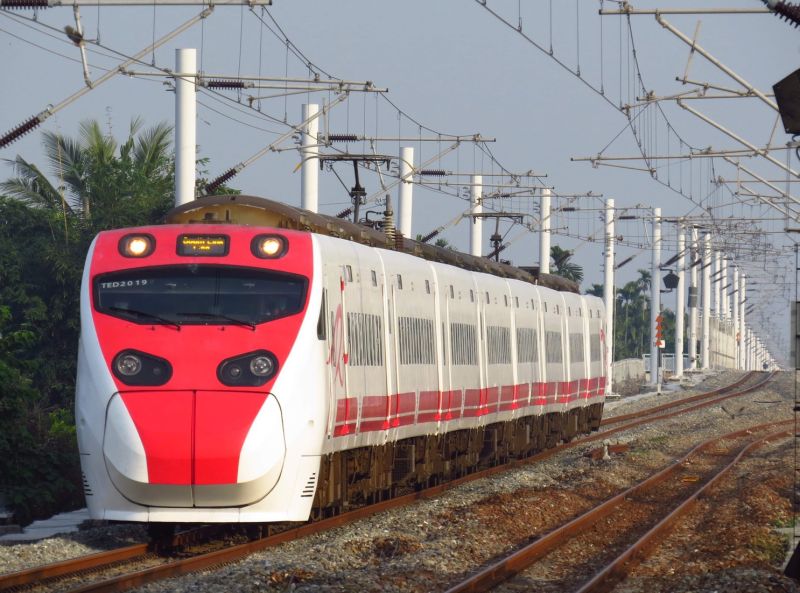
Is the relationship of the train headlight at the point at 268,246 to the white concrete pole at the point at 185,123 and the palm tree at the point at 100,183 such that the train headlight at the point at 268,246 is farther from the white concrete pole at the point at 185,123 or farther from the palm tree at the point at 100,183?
the palm tree at the point at 100,183

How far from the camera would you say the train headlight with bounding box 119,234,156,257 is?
14773 millimetres

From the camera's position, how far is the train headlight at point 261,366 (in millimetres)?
13995

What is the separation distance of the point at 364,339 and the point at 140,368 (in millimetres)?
4165

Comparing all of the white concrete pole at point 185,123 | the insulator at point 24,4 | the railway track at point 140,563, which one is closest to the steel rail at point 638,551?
the railway track at point 140,563

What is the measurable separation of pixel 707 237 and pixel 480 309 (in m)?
57.5

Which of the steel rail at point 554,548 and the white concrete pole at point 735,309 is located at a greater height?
the white concrete pole at point 735,309

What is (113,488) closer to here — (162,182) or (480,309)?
(480,309)

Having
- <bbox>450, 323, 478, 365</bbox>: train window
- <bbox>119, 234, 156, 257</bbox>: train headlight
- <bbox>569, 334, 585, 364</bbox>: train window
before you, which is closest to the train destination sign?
<bbox>119, 234, 156, 257</bbox>: train headlight

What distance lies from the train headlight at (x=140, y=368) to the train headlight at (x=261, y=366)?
29.8 inches

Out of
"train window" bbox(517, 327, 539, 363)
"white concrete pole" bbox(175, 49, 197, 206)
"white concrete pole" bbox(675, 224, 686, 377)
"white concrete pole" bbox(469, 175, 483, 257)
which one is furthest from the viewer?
"white concrete pole" bbox(675, 224, 686, 377)

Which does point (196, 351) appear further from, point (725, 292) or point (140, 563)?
point (725, 292)

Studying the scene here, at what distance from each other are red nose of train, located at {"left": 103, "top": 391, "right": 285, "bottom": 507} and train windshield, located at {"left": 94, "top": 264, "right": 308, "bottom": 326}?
910 mm

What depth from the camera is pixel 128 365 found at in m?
13.9

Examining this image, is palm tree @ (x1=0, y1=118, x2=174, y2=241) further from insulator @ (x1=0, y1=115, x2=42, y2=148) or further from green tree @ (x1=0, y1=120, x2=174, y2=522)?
insulator @ (x1=0, y1=115, x2=42, y2=148)
